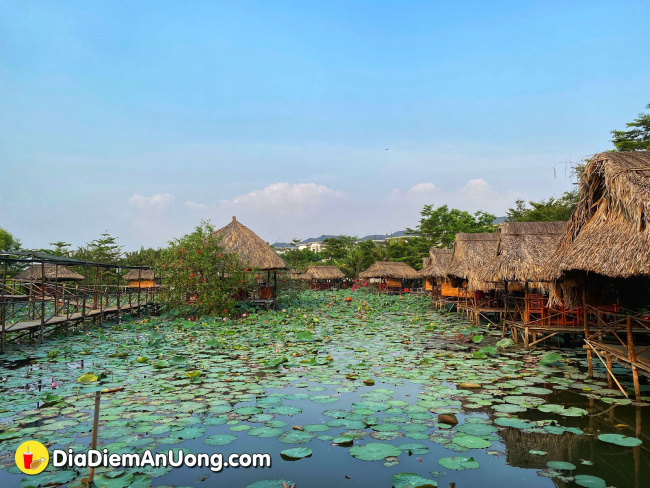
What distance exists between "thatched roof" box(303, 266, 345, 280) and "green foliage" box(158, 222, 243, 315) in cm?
2334

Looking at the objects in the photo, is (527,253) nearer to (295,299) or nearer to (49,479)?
(49,479)

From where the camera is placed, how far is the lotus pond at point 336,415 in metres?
3.59

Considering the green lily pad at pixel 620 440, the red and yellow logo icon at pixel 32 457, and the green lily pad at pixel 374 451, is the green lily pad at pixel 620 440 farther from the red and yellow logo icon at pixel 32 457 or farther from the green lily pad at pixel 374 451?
the red and yellow logo icon at pixel 32 457

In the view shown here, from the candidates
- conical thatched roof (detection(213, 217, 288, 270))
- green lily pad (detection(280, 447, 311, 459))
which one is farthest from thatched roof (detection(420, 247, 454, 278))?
green lily pad (detection(280, 447, 311, 459))

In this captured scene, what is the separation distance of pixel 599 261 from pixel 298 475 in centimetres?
517

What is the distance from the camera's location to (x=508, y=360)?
795 cm

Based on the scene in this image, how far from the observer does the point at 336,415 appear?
16.1 feet

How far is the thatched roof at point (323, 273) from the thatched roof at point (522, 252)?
26542 mm

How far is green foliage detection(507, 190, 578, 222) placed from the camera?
24844 mm

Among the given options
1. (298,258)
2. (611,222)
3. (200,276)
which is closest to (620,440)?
(611,222)

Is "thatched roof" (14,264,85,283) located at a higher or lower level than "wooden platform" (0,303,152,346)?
higher

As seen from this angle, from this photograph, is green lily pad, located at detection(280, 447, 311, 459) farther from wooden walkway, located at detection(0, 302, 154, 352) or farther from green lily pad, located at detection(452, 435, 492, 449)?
wooden walkway, located at detection(0, 302, 154, 352)

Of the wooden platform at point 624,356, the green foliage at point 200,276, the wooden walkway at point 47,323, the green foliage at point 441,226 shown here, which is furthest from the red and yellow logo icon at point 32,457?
the green foliage at point 441,226

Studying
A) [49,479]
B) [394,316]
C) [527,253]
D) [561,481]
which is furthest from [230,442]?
[394,316]
